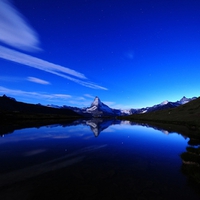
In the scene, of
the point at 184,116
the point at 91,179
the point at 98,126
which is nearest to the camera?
the point at 91,179

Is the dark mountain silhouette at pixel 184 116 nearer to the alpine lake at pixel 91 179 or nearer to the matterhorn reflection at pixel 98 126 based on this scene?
the matterhorn reflection at pixel 98 126

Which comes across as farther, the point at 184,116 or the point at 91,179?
the point at 184,116

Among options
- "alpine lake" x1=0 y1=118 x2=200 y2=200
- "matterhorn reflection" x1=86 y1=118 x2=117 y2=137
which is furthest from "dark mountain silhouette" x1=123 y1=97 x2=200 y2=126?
"alpine lake" x1=0 y1=118 x2=200 y2=200

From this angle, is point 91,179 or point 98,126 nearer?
point 91,179

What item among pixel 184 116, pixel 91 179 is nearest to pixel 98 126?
pixel 184 116

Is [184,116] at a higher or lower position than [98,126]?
higher

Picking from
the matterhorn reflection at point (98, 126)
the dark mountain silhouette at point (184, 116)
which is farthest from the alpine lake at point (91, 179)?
the dark mountain silhouette at point (184, 116)

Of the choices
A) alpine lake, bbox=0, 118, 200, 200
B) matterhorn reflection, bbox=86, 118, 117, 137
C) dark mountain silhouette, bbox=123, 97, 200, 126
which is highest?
dark mountain silhouette, bbox=123, 97, 200, 126

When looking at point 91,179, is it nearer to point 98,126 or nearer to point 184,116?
point 98,126

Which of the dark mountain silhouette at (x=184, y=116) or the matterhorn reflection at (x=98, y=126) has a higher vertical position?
the dark mountain silhouette at (x=184, y=116)

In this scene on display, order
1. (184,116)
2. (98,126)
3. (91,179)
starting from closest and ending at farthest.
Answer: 1. (91,179)
2. (98,126)
3. (184,116)

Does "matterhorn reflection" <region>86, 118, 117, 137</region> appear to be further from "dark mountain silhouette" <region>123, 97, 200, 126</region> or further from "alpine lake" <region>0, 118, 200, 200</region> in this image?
"dark mountain silhouette" <region>123, 97, 200, 126</region>

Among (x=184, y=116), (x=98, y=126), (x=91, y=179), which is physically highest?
(x=184, y=116)

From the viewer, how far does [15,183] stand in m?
15.4
